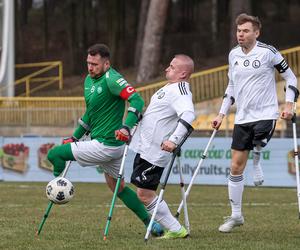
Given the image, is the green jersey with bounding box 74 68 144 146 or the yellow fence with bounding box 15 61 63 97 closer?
the green jersey with bounding box 74 68 144 146

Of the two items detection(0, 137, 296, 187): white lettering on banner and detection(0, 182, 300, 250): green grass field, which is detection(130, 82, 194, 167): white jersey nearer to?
detection(0, 182, 300, 250): green grass field

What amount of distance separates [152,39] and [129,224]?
76.4 ft

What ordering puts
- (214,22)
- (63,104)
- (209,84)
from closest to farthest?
1. (63,104)
2. (209,84)
3. (214,22)

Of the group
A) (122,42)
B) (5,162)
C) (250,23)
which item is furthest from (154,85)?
(250,23)

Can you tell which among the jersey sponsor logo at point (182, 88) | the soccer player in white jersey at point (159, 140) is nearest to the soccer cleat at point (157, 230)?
the soccer player in white jersey at point (159, 140)

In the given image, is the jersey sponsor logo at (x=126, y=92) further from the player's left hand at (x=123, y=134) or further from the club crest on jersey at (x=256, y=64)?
the club crest on jersey at (x=256, y=64)

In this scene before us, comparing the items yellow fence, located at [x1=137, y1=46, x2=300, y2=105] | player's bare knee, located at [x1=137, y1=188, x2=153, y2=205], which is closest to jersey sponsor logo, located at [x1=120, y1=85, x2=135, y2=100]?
player's bare knee, located at [x1=137, y1=188, x2=153, y2=205]

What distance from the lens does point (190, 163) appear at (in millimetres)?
21312

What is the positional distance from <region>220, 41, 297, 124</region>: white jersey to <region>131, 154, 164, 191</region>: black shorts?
1467 mm

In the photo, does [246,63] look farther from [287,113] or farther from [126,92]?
[126,92]

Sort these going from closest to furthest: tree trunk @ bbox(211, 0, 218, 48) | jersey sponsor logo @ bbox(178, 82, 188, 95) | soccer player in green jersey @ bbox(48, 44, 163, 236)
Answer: jersey sponsor logo @ bbox(178, 82, 188, 95), soccer player in green jersey @ bbox(48, 44, 163, 236), tree trunk @ bbox(211, 0, 218, 48)

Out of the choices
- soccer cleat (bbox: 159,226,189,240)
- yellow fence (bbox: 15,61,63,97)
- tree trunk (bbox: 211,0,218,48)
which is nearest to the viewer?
soccer cleat (bbox: 159,226,189,240)

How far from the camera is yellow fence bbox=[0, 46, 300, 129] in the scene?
27.8 metres

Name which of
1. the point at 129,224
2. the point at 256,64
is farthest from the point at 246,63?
the point at 129,224
